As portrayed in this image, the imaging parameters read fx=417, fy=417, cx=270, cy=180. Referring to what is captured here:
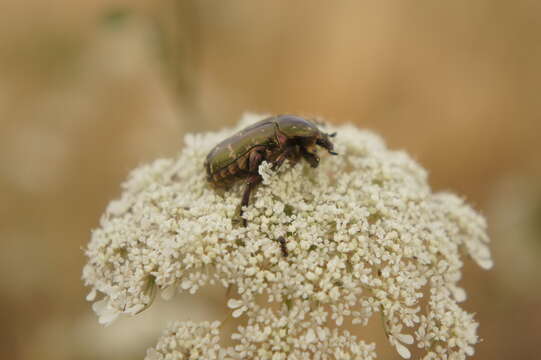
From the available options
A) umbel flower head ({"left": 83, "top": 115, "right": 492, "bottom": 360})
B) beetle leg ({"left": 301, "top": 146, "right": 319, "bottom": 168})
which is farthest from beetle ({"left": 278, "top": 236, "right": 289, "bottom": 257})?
beetle leg ({"left": 301, "top": 146, "right": 319, "bottom": 168})

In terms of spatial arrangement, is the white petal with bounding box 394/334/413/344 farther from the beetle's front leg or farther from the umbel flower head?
the beetle's front leg

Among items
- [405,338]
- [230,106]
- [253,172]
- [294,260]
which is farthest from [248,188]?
[230,106]

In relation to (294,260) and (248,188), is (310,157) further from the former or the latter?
(294,260)

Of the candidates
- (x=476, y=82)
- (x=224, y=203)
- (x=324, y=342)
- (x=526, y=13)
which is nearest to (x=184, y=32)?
(x=224, y=203)

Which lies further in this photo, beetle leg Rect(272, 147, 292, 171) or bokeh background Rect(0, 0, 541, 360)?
bokeh background Rect(0, 0, 541, 360)

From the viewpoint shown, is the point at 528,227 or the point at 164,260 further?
the point at 528,227

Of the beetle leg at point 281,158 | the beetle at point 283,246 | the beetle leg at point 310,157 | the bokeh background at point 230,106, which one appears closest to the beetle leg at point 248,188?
the beetle leg at point 281,158

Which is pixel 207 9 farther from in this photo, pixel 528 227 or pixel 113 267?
pixel 528 227
